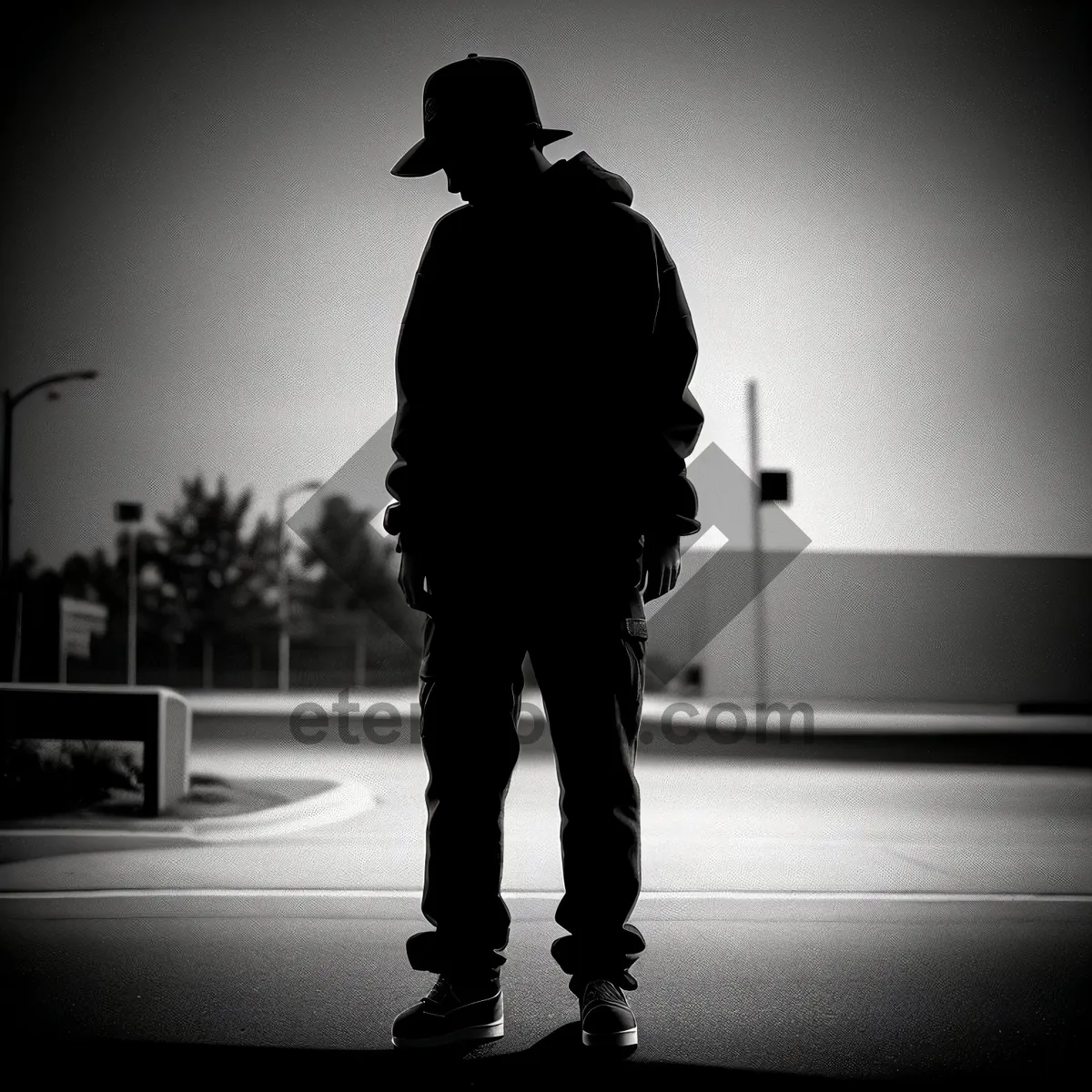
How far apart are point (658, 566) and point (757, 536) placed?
1804 cm

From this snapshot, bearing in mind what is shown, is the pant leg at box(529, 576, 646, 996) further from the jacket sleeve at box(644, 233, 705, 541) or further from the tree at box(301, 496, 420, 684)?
the tree at box(301, 496, 420, 684)

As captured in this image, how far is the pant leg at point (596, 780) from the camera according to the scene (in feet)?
8.52

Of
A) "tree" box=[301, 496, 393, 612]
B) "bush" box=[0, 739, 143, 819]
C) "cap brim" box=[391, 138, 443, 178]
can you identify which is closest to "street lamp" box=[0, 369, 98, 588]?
"bush" box=[0, 739, 143, 819]

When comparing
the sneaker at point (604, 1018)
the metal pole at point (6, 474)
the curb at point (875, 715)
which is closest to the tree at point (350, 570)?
the curb at point (875, 715)

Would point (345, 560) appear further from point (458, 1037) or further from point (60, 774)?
point (458, 1037)

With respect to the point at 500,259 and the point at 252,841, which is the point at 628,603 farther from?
the point at 252,841

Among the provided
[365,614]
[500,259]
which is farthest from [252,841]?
[365,614]

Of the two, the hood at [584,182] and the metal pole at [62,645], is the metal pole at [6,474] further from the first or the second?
the hood at [584,182]

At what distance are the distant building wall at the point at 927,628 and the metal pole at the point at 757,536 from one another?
167 inches

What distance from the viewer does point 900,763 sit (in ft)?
37.8

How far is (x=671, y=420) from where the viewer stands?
8.87 ft

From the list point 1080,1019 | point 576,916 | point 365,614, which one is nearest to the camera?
point 576,916

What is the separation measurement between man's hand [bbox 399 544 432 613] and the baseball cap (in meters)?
1.05

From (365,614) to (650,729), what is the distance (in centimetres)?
3310
